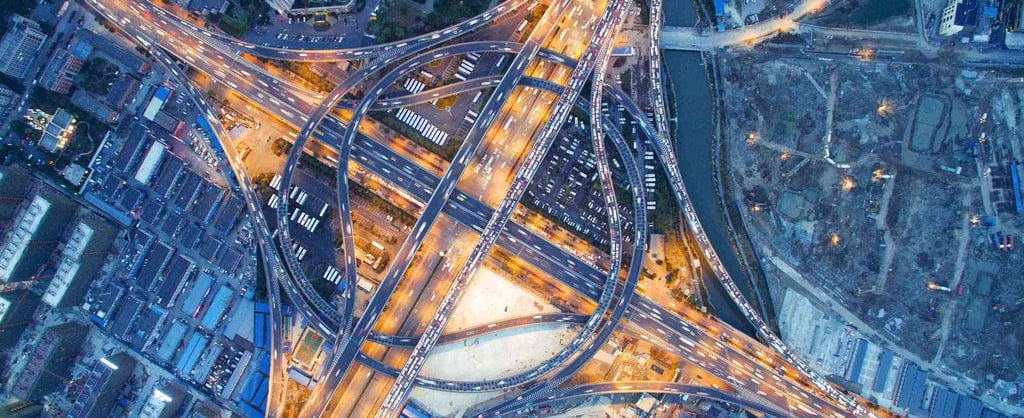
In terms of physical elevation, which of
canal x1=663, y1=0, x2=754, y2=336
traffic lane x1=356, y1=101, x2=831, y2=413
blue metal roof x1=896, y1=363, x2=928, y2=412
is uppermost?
canal x1=663, y1=0, x2=754, y2=336

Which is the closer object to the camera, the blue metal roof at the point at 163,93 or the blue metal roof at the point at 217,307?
the blue metal roof at the point at 217,307

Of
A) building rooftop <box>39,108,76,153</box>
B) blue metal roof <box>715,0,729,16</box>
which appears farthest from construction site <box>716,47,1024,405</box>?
building rooftop <box>39,108,76,153</box>

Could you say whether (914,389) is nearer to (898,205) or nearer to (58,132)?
(898,205)

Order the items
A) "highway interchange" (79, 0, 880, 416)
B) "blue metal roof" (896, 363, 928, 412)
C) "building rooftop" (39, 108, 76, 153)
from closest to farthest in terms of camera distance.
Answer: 1. "blue metal roof" (896, 363, 928, 412)
2. "highway interchange" (79, 0, 880, 416)
3. "building rooftop" (39, 108, 76, 153)

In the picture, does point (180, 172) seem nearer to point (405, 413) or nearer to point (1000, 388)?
point (405, 413)

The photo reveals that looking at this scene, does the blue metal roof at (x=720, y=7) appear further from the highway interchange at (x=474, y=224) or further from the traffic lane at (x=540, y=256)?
the traffic lane at (x=540, y=256)

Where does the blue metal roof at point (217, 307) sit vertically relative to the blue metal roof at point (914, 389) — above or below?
below

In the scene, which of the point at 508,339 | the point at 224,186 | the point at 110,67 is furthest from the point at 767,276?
the point at 110,67

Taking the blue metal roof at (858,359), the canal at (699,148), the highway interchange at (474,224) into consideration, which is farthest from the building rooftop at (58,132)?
the blue metal roof at (858,359)

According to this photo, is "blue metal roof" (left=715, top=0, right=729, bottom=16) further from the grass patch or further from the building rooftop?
the building rooftop
